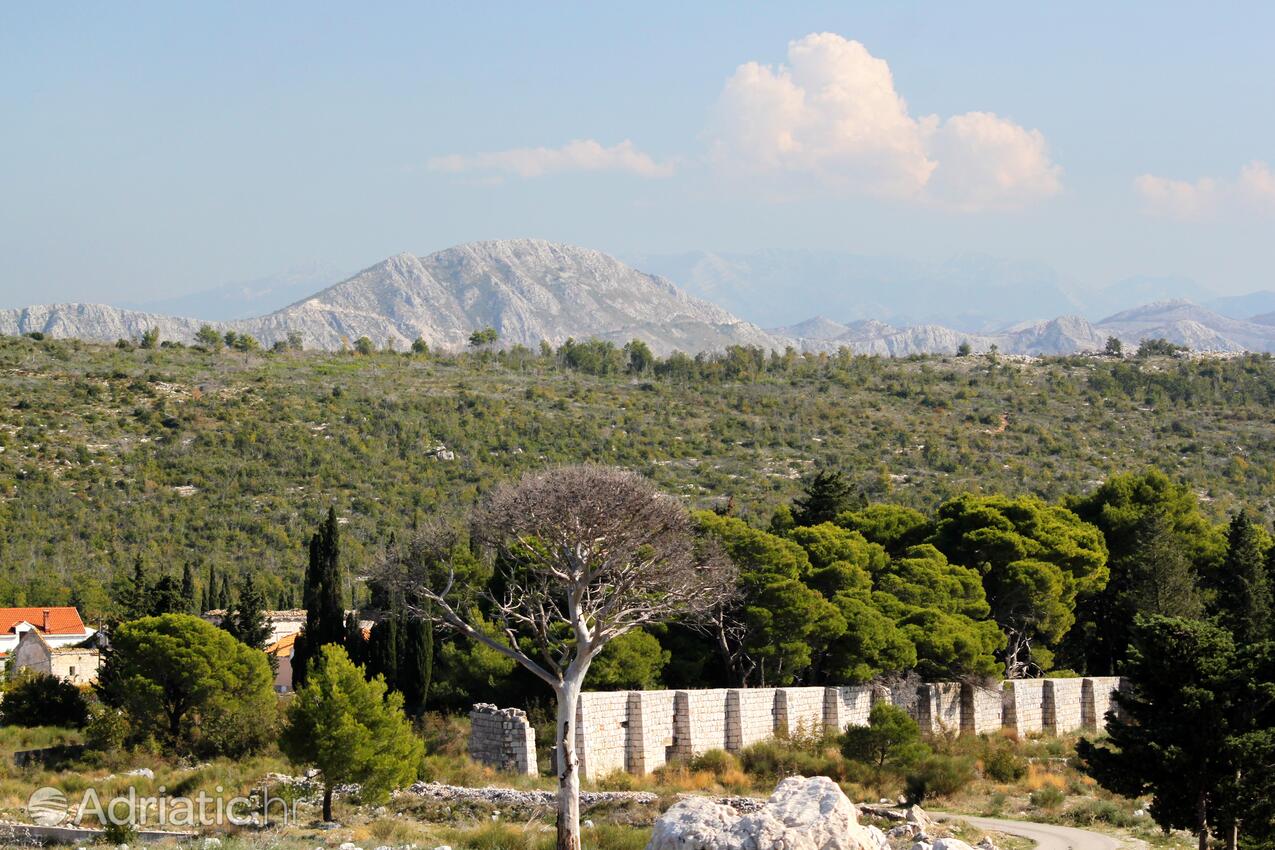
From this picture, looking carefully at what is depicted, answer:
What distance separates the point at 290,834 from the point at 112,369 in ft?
244

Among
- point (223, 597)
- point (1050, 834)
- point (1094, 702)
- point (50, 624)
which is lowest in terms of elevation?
point (1050, 834)

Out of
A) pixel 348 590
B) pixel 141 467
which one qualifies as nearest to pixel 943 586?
pixel 348 590

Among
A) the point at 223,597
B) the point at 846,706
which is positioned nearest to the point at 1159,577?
the point at 846,706

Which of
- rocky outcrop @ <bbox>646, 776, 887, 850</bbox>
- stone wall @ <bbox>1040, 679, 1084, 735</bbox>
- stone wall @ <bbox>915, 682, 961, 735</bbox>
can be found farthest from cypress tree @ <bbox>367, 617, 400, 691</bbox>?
rocky outcrop @ <bbox>646, 776, 887, 850</bbox>

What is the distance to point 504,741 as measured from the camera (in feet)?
89.4

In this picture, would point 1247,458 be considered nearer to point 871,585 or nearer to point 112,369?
point 871,585

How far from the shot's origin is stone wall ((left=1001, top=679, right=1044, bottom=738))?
1438 inches

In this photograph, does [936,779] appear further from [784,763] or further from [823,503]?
[823,503]

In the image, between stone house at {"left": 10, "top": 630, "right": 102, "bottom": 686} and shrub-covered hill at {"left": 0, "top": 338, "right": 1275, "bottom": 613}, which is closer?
stone house at {"left": 10, "top": 630, "right": 102, "bottom": 686}

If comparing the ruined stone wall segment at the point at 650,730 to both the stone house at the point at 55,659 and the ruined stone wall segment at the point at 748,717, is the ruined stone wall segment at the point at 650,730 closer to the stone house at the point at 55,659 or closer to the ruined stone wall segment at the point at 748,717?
the ruined stone wall segment at the point at 748,717

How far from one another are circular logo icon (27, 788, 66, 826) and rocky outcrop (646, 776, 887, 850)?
1263 centimetres

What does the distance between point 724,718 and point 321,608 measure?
12.9m

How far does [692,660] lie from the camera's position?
1339 inches

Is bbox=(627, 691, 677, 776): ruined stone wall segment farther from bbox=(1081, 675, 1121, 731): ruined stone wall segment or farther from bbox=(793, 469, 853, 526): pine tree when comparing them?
bbox=(793, 469, 853, 526): pine tree
